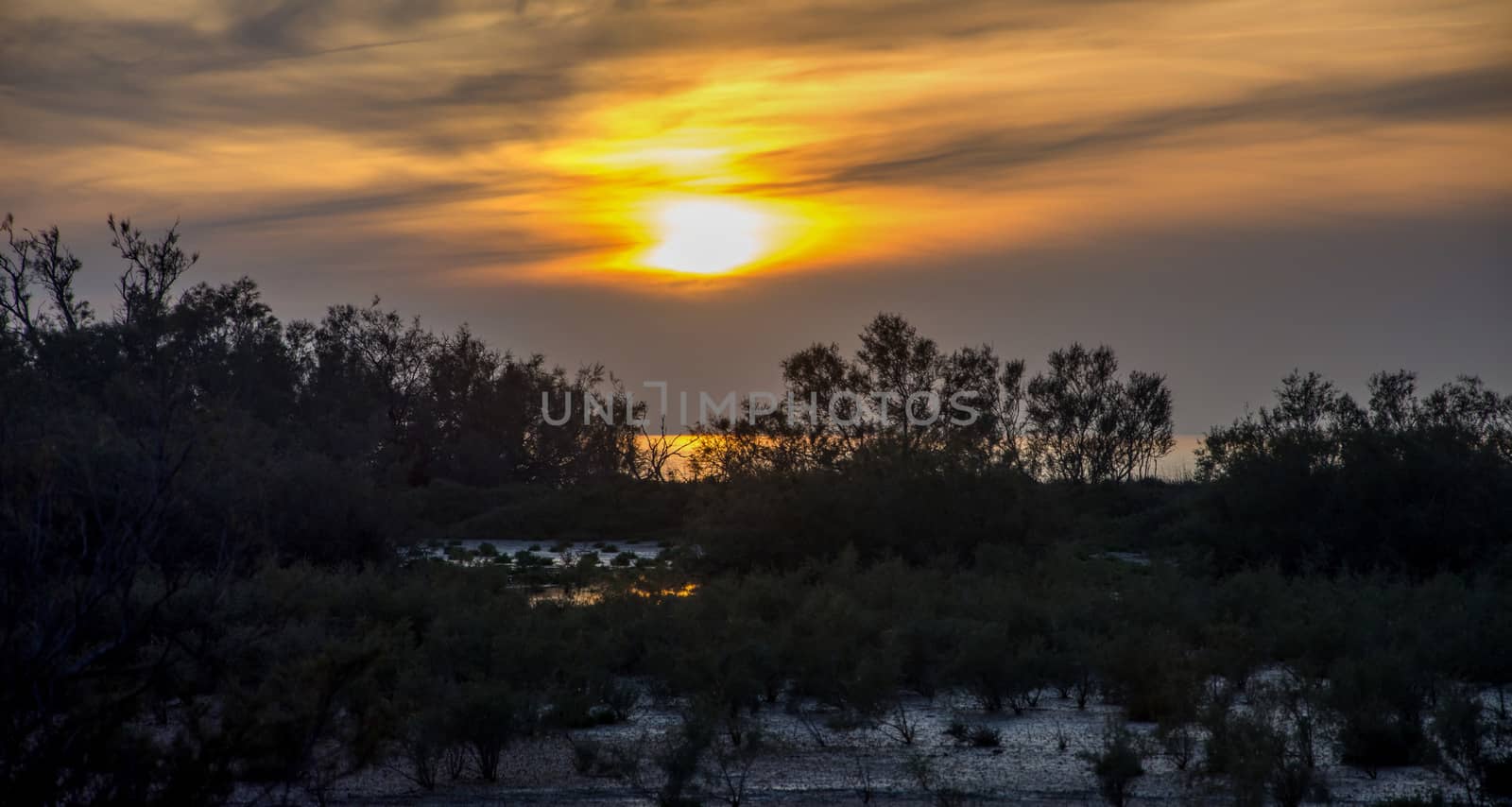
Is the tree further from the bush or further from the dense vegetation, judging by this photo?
the bush

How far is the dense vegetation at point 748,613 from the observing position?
7953 mm

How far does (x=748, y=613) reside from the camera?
16.1 m

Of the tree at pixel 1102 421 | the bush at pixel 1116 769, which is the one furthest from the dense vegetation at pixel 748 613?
the tree at pixel 1102 421

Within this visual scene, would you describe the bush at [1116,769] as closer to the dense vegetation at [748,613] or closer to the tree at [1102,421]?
the dense vegetation at [748,613]

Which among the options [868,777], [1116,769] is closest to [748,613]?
[868,777]

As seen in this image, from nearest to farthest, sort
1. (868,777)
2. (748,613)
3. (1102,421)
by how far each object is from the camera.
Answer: (868,777), (748,613), (1102,421)

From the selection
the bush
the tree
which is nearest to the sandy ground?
the bush

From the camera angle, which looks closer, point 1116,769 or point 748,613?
point 1116,769

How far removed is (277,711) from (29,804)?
54.1 inches

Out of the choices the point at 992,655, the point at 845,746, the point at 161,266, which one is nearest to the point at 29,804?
the point at 845,746

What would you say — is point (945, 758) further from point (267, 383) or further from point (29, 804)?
point (267, 383)

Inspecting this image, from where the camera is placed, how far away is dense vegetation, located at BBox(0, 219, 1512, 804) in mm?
7953

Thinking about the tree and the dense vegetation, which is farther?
the tree

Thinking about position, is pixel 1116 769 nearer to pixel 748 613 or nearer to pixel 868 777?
pixel 868 777
